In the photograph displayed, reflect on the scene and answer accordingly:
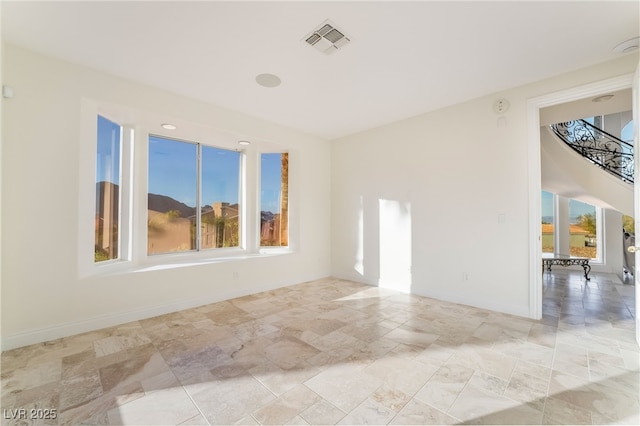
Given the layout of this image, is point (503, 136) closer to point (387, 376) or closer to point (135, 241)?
point (387, 376)

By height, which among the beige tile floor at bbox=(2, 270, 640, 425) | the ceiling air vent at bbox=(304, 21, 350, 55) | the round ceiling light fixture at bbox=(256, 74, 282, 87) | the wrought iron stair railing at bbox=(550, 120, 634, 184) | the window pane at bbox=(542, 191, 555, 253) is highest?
the round ceiling light fixture at bbox=(256, 74, 282, 87)

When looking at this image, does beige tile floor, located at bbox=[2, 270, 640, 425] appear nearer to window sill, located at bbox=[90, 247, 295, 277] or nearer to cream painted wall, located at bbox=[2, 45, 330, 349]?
cream painted wall, located at bbox=[2, 45, 330, 349]

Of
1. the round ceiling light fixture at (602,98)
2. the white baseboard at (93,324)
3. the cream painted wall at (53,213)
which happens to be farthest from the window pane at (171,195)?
the round ceiling light fixture at (602,98)

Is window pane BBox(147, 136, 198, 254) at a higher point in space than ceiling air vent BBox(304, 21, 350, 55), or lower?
lower

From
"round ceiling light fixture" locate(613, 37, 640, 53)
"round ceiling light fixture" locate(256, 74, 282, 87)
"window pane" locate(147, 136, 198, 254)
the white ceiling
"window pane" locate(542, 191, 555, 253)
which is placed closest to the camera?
the white ceiling

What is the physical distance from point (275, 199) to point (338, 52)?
308cm

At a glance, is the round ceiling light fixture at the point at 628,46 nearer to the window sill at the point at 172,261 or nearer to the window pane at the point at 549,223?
the window sill at the point at 172,261

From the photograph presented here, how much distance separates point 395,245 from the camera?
4.37m

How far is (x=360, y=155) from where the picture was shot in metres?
4.87

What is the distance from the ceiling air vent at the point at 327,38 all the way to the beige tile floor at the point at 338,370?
2768mm

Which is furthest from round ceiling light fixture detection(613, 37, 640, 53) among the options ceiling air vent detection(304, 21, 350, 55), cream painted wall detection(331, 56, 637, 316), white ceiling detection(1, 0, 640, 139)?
ceiling air vent detection(304, 21, 350, 55)

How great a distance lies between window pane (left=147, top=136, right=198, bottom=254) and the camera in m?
3.84

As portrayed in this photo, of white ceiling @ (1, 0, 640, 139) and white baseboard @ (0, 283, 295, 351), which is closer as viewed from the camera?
white ceiling @ (1, 0, 640, 139)

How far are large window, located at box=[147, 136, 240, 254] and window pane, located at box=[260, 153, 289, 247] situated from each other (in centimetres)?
51
